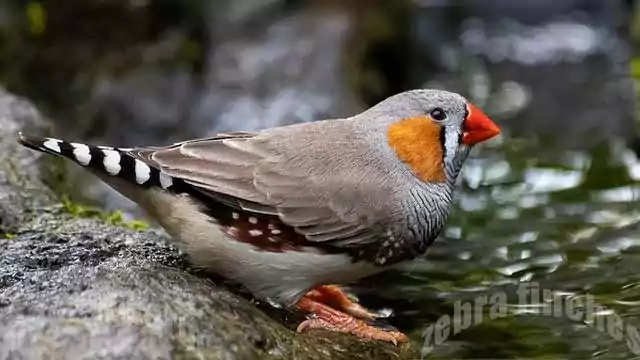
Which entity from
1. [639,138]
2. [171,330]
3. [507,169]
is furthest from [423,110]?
[639,138]

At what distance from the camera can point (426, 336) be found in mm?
4875

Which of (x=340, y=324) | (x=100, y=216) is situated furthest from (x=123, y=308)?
(x=100, y=216)

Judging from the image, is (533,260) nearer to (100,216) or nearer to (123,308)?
(100,216)

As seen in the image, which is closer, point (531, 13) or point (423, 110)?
point (423, 110)

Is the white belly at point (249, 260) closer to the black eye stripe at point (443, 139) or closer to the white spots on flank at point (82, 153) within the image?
the white spots on flank at point (82, 153)

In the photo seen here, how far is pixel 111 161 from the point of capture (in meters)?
3.92

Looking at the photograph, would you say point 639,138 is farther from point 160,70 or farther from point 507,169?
point 160,70

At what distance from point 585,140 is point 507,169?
1.63m

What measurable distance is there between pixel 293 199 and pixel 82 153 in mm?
861

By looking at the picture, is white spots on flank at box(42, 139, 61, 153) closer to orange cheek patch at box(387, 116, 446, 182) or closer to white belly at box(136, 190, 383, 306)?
white belly at box(136, 190, 383, 306)

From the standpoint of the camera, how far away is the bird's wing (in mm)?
3945

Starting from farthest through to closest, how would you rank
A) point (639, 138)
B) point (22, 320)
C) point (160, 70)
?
point (160, 70) → point (639, 138) → point (22, 320)

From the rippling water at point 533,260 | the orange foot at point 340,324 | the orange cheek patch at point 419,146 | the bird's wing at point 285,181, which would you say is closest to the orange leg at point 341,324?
the orange foot at point 340,324

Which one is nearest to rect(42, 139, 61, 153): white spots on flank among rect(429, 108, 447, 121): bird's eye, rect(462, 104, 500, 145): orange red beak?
rect(429, 108, 447, 121): bird's eye
